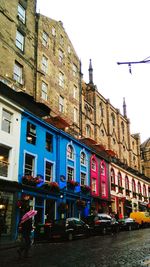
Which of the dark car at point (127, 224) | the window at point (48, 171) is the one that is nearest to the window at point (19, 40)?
the window at point (48, 171)

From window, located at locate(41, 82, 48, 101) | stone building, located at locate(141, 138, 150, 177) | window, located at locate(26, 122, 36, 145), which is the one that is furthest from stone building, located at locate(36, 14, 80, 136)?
stone building, located at locate(141, 138, 150, 177)

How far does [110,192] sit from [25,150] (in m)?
18.0

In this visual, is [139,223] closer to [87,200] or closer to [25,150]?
[87,200]

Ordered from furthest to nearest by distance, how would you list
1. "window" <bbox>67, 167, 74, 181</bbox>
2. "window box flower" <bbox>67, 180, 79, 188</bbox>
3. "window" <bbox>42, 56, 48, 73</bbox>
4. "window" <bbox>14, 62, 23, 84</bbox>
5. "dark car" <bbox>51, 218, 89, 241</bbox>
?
"window" <bbox>42, 56, 48, 73</bbox> < "window" <bbox>67, 167, 74, 181</bbox> < "window box flower" <bbox>67, 180, 79, 188</bbox> < "window" <bbox>14, 62, 23, 84</bbox> < "dark car" <bbox>51, 218, 89, 241</bbox>

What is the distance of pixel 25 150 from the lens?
73.5 ft

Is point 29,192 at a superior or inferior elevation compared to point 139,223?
superior

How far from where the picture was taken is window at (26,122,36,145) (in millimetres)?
23370

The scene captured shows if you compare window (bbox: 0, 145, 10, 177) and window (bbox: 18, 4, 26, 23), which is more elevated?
window (bbox: 18, 4, 26, 23)

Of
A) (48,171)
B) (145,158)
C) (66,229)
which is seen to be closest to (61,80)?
(48,171)

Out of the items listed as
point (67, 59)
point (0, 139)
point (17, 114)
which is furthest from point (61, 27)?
point (0, 139)

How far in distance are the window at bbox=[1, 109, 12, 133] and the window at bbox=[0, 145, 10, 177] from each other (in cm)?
139

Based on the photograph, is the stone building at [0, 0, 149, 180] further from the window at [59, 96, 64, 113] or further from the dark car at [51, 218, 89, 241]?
the dark car at [51, 218, 89, 241]

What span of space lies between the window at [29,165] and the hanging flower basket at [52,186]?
1611mm

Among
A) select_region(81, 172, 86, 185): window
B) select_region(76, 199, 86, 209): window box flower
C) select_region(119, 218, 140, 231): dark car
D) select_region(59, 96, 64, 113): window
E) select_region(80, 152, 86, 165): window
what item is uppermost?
select_region(59, 96, 64, 113): window
